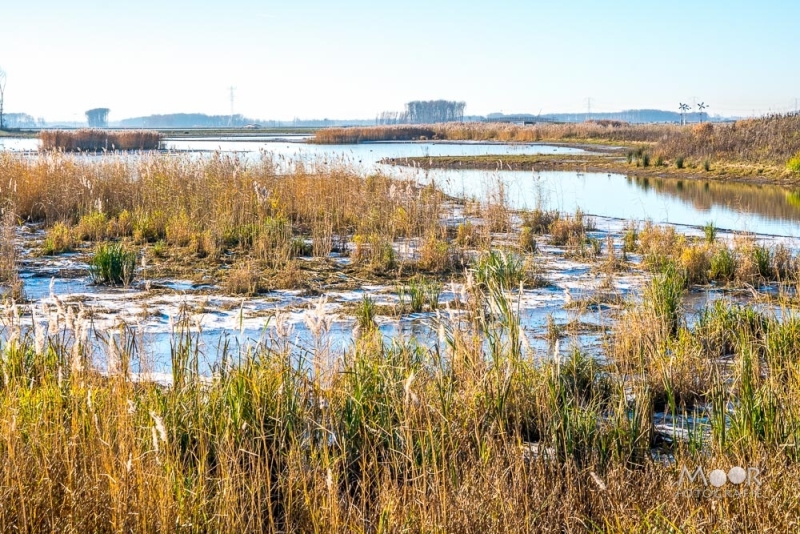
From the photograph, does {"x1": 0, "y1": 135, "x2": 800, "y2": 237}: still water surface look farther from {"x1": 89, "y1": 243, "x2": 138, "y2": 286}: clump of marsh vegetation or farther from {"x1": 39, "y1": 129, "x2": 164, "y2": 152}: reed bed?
{"x1": 39, "y1": 129, "x2": 164, "y2": 152}: reed bed

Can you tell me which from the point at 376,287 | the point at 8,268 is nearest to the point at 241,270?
the point at 376,287

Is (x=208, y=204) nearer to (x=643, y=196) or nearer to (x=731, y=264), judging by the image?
(x=731, y=264)

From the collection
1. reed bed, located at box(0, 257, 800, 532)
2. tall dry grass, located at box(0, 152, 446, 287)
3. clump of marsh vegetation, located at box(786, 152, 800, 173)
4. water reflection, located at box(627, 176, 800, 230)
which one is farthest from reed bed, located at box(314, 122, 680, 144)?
reed bed, located at box(0, 257, 800, 532)

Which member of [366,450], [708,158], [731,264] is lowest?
[366,450]

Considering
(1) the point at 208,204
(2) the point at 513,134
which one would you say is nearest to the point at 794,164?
(1) the point at 208,204

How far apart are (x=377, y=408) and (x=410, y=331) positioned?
297 cm

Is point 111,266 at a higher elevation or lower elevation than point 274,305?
higher

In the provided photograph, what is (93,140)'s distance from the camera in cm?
3922

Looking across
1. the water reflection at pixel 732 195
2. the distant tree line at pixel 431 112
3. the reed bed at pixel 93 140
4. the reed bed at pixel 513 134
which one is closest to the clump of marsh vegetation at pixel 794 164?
the water reflection at pixel 732 195

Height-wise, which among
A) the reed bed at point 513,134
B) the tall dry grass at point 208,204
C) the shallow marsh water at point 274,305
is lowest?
the shallow marsh water at point 274,305

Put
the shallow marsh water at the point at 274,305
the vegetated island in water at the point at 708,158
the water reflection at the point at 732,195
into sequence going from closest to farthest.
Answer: the shallow marsh water at the point at 274,305, the water reflection at the point at 732,195, the vegetated island in water at the point at 708,158

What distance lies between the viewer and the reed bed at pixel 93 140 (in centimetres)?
3581

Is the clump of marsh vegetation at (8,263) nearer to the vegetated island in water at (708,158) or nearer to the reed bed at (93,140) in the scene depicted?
the vegetated island in water at (708,158)

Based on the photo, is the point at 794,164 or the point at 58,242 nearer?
the point at 58,242
